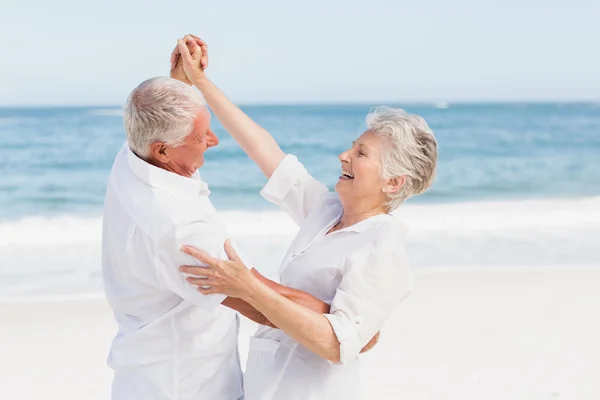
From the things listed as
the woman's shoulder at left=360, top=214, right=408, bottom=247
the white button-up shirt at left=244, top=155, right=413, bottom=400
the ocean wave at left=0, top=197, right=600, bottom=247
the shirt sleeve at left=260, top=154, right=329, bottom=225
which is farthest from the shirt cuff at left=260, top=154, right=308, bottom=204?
the ocean wave at left=0, top=197, right=600, bottom=247

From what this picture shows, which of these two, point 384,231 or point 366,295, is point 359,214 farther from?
point 366,295

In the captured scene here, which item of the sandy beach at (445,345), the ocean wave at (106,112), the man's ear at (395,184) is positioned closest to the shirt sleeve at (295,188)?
the man's ear at (395,184)

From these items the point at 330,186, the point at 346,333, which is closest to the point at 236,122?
the point at 346,333

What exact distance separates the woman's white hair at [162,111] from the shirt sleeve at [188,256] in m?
0.24

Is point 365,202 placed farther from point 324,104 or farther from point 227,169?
point 324,104

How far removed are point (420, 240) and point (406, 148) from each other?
6574 millimetres

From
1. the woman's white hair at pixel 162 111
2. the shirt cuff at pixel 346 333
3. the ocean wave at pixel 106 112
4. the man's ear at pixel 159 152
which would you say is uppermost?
the woman's white hair at pixel 162 111

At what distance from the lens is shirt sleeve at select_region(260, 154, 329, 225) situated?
105 inches

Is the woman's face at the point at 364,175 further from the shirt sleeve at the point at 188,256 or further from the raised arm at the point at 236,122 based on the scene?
the shirt sleeve at the point at 188,256

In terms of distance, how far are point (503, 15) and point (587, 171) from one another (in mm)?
16943

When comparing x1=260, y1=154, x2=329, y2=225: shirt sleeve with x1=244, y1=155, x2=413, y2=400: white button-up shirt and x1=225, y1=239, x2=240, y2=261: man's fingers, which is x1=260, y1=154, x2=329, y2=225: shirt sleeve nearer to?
x1=244, y1=155, x2=413, y2=400: white button-up shirt

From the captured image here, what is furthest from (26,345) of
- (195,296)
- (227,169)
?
(227,169)

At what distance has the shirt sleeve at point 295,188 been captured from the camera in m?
2.68

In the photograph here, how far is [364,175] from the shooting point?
7.95 ft
